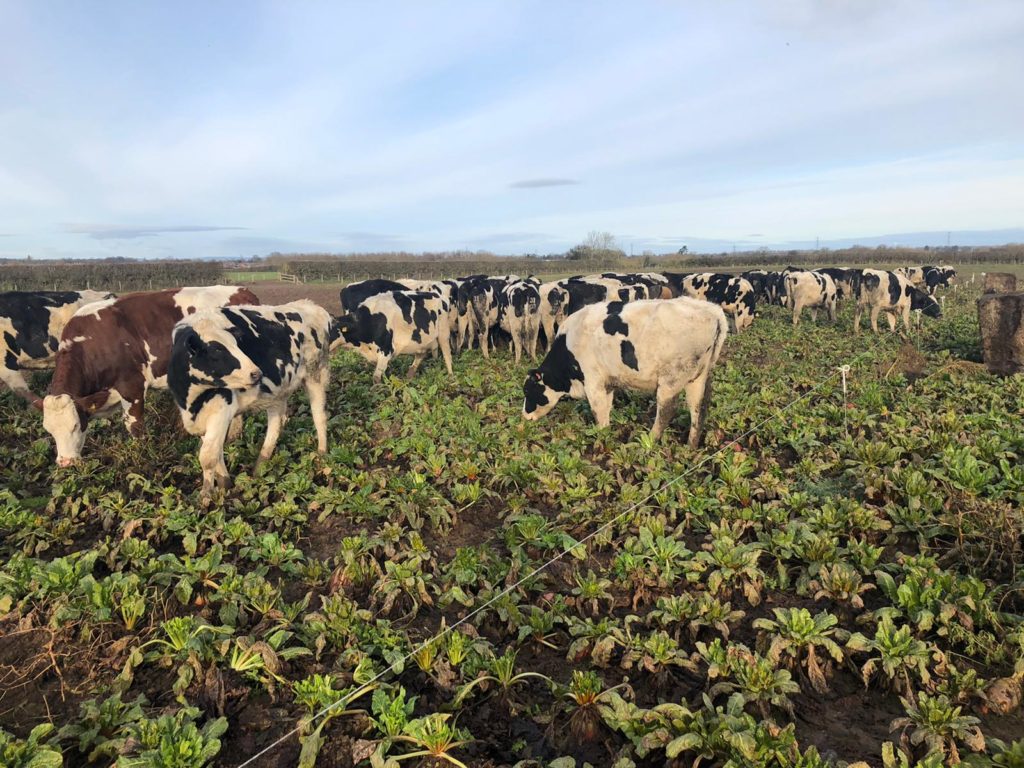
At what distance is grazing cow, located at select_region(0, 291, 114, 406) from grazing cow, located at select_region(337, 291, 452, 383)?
613 cm

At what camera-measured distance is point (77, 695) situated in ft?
13.3

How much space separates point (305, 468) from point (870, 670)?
6807 millimetres

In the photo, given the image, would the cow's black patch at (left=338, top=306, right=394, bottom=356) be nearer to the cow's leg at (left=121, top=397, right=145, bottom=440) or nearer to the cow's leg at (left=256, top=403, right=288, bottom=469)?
the cow's leg at (left=121, top=397, right=145, bottom=440)

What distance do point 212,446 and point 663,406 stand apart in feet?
A: 21.3

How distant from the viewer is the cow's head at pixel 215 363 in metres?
6.93

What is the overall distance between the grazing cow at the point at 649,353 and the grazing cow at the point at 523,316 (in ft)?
23.1

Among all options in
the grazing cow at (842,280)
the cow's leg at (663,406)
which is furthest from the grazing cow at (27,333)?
the grazing cow at (842,280)

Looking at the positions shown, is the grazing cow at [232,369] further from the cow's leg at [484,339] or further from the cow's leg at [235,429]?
the cow's leg at [484,339]

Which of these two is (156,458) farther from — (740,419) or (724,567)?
(740,419)

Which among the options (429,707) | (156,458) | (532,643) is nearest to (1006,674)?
(532,643)

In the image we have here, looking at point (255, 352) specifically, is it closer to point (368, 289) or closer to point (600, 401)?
point (600, 401)

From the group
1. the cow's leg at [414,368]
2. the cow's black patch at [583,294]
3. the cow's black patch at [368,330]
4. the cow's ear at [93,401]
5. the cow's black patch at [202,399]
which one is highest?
the cow's black patch at [583,294]

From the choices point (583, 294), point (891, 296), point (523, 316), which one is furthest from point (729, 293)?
point (523, 316)

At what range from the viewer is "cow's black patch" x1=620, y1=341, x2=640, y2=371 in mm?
9039
